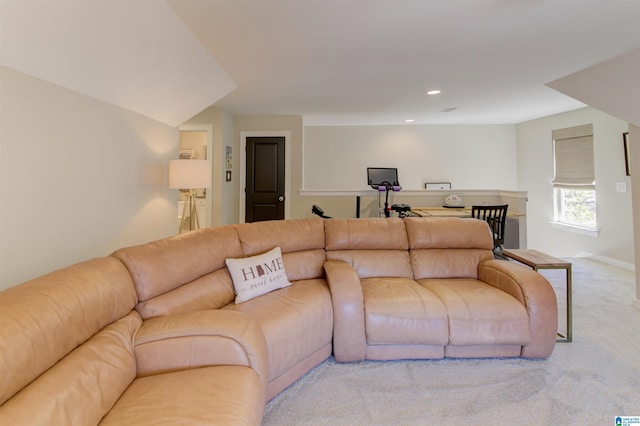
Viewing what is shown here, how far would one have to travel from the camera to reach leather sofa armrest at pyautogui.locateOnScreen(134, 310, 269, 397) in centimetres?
127

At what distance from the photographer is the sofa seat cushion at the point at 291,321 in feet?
5.27

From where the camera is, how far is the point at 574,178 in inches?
189

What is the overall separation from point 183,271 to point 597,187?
5.91 metres

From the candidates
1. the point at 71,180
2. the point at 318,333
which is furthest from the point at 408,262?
the point at 71,180

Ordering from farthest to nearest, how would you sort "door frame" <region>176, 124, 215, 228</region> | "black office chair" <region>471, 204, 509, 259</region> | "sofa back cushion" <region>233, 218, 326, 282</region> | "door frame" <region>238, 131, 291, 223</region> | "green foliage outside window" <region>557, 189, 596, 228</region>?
"door frame" <region>238, 131, 291, 223</region> < "green foliage outside window" <region>557, 189, 596, 228</region> < "door frame" <region>176, 124, 215, 228</region> < "black office chair" <region>471, 204, 509, 259</region> < "sofa back cushion" <region>233, 218, 326, 282</region>

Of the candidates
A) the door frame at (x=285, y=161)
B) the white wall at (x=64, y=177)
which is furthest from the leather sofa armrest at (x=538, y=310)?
the door frame at (x=285, y=161)

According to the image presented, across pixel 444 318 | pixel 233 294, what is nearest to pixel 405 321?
pixel 444 318

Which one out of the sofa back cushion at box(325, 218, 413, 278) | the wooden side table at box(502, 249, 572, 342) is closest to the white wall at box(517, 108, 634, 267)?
the wooden side table at box(502, 249, 572, 342)

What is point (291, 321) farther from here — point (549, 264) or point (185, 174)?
point (549, 264)

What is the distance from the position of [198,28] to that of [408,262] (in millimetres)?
2540

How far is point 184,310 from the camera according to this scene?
65.9 inches

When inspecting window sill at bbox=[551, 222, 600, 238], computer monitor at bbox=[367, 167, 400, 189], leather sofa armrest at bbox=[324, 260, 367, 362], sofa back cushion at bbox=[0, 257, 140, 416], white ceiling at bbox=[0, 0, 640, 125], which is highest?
white ceiling at bbox=[0, 0, 640, 125]

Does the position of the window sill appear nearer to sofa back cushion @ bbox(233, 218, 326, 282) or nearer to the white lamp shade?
sofa back cushion @ bbox(233, 218, 326, 282)

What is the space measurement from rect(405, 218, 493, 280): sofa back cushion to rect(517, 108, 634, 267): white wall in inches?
127
